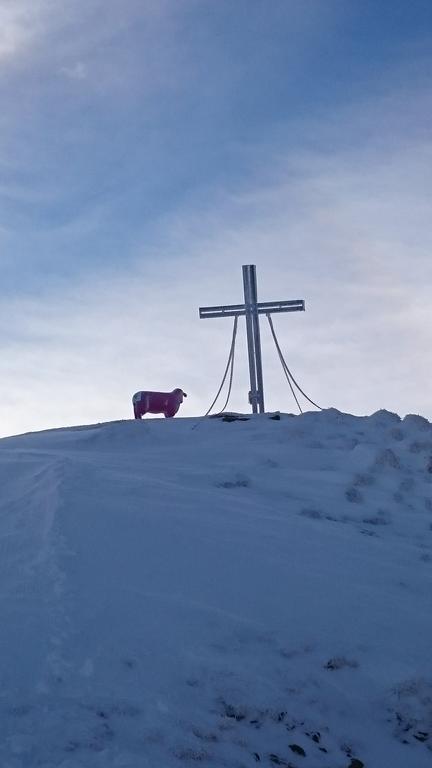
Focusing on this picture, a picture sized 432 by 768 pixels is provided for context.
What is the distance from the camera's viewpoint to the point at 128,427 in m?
13.1

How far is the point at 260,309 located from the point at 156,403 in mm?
3878

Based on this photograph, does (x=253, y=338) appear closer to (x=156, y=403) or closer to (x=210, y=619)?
(x=156, y=403)

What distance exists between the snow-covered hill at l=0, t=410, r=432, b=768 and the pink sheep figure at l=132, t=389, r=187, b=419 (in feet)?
18.6

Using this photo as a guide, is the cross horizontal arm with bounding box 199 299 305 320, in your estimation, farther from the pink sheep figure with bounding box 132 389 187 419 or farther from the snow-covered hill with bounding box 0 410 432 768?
the snow-covered hill with bounding box 0 410 432 768

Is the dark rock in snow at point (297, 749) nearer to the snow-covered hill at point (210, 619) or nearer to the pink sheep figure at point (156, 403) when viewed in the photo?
the snow-covered hill at point (210, 619)

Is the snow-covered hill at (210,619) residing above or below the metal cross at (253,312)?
below

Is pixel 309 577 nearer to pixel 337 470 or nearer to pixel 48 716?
pixel 48 716

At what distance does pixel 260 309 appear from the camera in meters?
18.6

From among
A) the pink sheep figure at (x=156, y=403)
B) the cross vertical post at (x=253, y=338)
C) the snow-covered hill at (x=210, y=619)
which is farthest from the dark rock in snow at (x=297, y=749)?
the cross vertical post at (x=253, y=338)

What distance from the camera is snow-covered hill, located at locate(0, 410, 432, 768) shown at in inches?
185

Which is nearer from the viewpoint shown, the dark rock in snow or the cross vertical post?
the dark rock in snow

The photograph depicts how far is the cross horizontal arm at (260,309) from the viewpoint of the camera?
730 inches

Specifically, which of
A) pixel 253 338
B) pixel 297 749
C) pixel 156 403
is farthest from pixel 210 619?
pixel 253 338

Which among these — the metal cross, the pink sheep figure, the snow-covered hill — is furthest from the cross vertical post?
the snow-covered hill
